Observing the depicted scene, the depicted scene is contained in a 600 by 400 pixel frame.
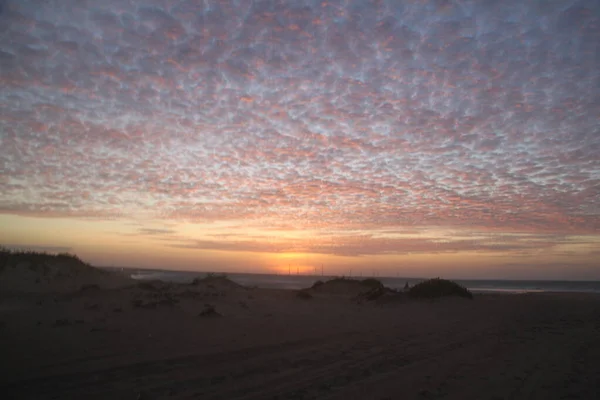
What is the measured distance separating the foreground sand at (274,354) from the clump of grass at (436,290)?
6.99 m

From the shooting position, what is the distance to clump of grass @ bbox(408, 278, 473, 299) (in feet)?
71.1

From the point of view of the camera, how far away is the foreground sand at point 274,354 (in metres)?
6.27

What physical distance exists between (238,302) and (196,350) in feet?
24.9

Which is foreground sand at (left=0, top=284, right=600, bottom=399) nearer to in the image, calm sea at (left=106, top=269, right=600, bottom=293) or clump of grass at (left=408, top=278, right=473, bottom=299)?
clump of grass at (left=408, top=278, right=473, bottom=299)

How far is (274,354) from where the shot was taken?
851cm

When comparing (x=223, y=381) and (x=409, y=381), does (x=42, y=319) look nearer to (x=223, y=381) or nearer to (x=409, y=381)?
(x=223, y=381)

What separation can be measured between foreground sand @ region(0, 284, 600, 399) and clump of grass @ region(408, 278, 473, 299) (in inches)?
275

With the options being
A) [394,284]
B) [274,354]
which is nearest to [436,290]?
[274,354]

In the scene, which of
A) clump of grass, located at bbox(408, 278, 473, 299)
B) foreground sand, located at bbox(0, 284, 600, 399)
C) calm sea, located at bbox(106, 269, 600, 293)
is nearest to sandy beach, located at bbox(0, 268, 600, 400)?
foreground sand, located at bbox(0, 284, 600, 399)

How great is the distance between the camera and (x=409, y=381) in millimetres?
6852

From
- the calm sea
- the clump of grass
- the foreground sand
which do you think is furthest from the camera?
the calm sea

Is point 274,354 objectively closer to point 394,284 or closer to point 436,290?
point 436,290

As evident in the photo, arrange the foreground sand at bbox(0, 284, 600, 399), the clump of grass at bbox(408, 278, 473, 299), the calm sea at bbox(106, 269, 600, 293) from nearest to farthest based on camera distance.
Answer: the foreground sand at bbox(0, 284, 600, 399)
the clump of grass at bbox(408, 278, 473, 299)
the calm sea at bbox(106, 269, 600, 293)

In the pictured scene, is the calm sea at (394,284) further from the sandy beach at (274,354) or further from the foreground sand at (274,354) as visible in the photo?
the sandy beach at (274,354)
